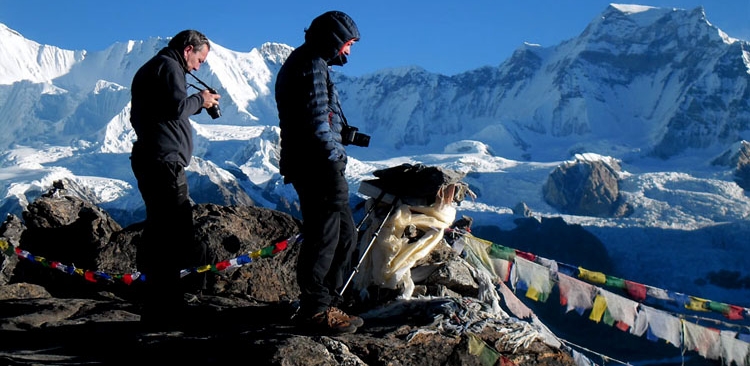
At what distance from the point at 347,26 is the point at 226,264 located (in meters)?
3.21

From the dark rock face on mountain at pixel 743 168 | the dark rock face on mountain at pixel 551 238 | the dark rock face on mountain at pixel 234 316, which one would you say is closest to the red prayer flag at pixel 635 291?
the dark rock face on mountain at pixel 234 316

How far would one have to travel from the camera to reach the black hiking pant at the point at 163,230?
A: 5.56m

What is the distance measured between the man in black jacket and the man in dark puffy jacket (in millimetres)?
844

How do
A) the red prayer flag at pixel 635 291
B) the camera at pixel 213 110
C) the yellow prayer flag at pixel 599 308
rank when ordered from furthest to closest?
the red prayer flag at pixel 635 291, the yellow prayer flag at pixel 599 308, the camera at pixel 213 110

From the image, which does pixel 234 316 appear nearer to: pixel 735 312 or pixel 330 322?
pixel 330 322

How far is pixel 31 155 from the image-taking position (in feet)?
624

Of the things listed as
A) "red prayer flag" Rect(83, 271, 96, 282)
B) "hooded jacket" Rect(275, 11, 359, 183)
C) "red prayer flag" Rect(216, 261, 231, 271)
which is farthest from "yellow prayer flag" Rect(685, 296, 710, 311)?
"red prayer flag" Rect(83, 271, 96, 282)

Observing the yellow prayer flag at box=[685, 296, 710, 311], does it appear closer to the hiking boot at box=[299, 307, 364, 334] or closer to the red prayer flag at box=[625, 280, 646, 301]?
the red prayer flag at box=[625, 280, 646, 301]

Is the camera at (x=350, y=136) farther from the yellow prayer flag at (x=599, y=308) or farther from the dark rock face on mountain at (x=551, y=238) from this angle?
the dark rock face on mountain at (x=551, y=238)

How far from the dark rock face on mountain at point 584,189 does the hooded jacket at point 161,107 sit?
164 metres

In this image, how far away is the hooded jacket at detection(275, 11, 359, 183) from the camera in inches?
202

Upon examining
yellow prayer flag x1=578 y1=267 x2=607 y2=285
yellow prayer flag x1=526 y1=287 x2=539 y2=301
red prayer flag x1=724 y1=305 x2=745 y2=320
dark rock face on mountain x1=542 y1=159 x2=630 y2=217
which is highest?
dark rock face on mountain x1=542 y1=159 x2=630 y2=217

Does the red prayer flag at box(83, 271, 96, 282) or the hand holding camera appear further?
the red prayer flag at box(83, 271, 96, 282)

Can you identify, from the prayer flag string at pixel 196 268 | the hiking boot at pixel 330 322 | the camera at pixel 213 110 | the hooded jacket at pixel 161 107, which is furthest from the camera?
the prayer flag string at pixel 196 268
